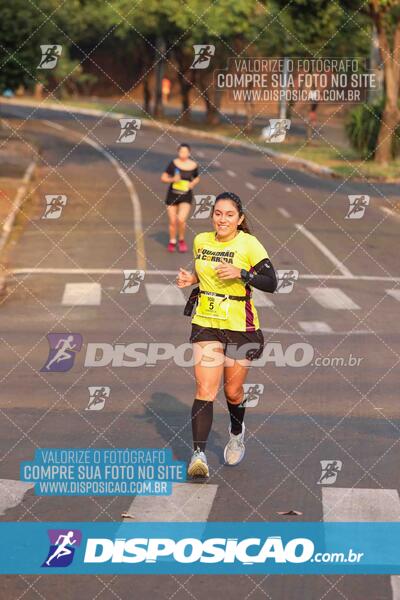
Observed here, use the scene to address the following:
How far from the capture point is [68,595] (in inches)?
362

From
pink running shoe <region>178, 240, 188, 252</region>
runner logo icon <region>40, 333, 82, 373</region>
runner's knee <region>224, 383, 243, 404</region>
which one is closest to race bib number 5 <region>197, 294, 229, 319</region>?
runner's knee <region>224, 383, 243, 404</region>

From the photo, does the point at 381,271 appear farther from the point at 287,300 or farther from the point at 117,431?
the point at 117,431

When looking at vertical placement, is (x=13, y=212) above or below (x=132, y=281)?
below

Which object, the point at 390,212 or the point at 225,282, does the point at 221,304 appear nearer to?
the point at 225,282

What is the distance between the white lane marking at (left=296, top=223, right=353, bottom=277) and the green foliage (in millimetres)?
18139

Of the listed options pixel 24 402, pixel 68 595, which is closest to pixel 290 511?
pixel 68 595

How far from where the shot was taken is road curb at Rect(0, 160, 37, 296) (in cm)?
2520

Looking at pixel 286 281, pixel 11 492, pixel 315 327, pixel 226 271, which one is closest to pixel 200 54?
pixel 286 281

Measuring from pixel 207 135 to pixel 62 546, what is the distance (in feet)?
212

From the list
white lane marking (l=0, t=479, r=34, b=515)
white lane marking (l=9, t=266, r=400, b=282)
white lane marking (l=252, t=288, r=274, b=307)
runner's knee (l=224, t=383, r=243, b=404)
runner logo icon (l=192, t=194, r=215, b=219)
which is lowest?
runner logo icon (l=192, t=194, r=215, b=219)

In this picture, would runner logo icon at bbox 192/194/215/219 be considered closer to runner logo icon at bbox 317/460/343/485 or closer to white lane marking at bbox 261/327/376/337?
white lane marking at bbox 261/327/376/337

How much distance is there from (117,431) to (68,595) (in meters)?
4.83

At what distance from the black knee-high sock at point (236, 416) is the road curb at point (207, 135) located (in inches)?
1403

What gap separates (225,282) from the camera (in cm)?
1201
